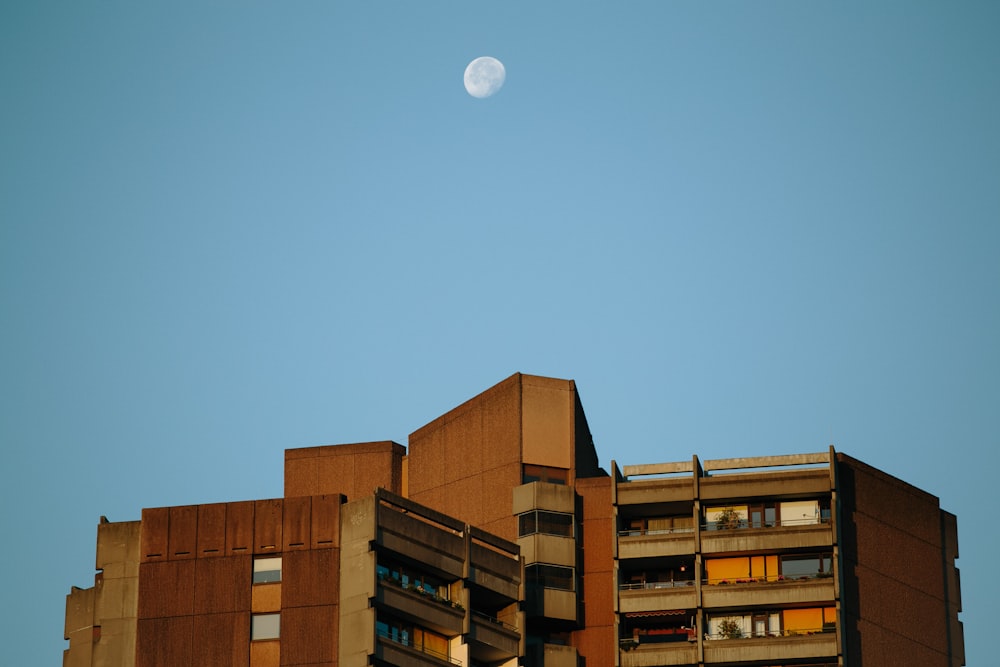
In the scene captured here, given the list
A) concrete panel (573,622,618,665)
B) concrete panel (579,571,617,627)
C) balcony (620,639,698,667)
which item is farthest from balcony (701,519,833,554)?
concrete panel (573,622,618,665)

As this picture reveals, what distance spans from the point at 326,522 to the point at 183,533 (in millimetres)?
8246

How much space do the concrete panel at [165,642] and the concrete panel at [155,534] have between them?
3754 millimetres

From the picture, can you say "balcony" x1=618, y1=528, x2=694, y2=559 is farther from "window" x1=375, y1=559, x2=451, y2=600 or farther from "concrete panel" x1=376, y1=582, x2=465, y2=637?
"concrete panel" x1=376, y1=582, x2=465, y2=637

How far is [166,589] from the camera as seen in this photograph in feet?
377

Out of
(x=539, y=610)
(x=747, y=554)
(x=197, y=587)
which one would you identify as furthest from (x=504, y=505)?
(x=197, y=587)

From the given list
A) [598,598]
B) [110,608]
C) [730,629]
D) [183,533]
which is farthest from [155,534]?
[730,629]

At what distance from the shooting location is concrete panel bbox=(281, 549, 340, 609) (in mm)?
113000

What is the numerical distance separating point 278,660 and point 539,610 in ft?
69.0

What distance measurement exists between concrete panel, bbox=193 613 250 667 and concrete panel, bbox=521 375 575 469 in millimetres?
25435

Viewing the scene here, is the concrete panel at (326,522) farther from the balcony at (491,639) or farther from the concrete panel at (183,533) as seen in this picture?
the balcony at (491,639)

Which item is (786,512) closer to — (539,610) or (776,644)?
(776,644)

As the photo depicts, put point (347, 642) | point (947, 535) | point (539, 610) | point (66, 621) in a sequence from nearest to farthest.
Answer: point (347, 642)
point (66, 621)
point (539, 610)
point (947, 535)

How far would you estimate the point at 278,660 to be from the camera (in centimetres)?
11200

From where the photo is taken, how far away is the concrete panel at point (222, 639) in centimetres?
11244
